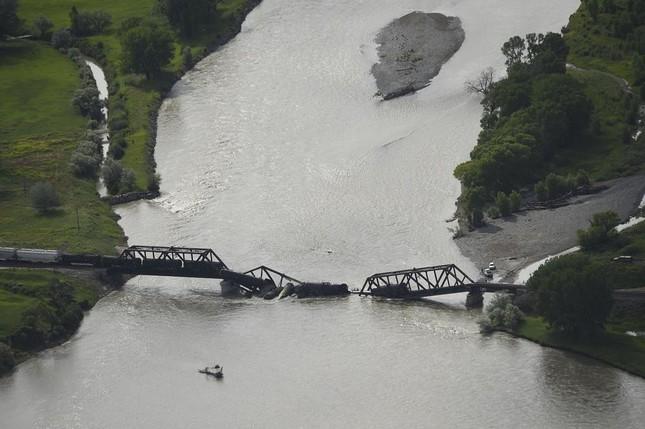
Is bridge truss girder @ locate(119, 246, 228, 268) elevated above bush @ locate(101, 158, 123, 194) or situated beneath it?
situated beneath

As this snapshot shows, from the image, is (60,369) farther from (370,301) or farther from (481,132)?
(481,132)

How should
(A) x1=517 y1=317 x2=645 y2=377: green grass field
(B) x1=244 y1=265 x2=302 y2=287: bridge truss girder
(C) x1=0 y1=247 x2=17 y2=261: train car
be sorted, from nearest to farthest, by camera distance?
(A) x1=517 y1=317 x2=645 y2=377: green grass field → (B) x1=244 y1=265 x2=302 y2=287: bridge truss girder → (C) x1=0 y1=247 x2=17 y2=261: train car

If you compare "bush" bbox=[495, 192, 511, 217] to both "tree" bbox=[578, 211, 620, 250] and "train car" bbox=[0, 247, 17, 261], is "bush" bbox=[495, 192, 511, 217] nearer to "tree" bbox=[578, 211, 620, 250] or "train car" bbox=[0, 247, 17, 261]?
"tree" bbox=[578, 211, 620, 250]

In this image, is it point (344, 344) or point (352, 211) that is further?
point (352, 211)

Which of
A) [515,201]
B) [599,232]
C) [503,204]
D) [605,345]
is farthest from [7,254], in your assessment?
[605,345]

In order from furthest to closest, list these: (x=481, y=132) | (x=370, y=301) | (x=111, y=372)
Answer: (x=481, y=132), (x=370, y=301), (x=111, y=372)

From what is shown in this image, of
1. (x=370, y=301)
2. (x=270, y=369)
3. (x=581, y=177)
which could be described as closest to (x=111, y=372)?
(x=270, y=369)

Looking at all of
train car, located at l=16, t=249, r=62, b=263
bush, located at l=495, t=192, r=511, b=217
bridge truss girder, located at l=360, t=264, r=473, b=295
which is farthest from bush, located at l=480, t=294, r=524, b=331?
train car, located at l=16, t=249, r=62, b=263

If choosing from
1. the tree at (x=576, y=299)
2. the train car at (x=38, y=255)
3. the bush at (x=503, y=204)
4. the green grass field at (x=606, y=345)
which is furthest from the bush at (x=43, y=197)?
the tree at (x=576, y=299)
